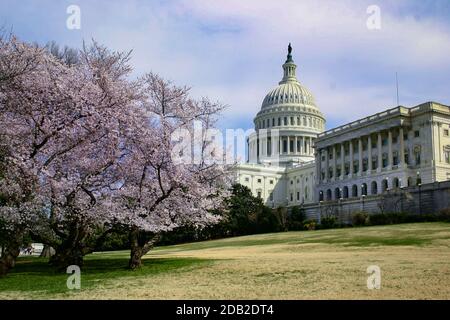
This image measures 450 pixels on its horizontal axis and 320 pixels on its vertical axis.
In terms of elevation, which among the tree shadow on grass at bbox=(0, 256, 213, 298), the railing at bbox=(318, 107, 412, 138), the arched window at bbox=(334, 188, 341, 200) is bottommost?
the tree shadow on grass at bbox=(0, 256, 213, 298)

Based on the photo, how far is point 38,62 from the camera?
27.1 meters

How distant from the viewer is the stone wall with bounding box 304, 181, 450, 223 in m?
70.4

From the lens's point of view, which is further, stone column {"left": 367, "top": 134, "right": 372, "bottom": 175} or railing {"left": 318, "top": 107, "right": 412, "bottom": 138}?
stone column {"left": 367, "top": 134, "right": 372, "bottom": 175}

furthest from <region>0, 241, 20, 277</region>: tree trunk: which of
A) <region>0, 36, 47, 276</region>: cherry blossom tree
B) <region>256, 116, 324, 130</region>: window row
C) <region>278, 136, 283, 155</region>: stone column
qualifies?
<region>256, 116, 324, 130</region>: window row

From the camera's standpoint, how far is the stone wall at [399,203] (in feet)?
231

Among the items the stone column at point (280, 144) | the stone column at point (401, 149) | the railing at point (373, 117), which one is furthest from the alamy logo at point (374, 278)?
the stone column at point (280, 144)

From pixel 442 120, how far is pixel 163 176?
265 feet

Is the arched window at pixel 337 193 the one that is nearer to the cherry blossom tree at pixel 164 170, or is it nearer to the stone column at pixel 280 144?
the stone column at pixel 280 144

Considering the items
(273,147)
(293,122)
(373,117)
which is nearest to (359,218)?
(373,117)

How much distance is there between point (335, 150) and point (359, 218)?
52064 millimetres

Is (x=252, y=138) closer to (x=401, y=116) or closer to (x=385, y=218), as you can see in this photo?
(x=401, y=116)

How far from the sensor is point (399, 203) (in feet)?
248

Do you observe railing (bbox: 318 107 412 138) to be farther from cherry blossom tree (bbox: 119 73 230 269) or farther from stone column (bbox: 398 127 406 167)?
cherry blossom tree (bbox: 119 73 230 269)
